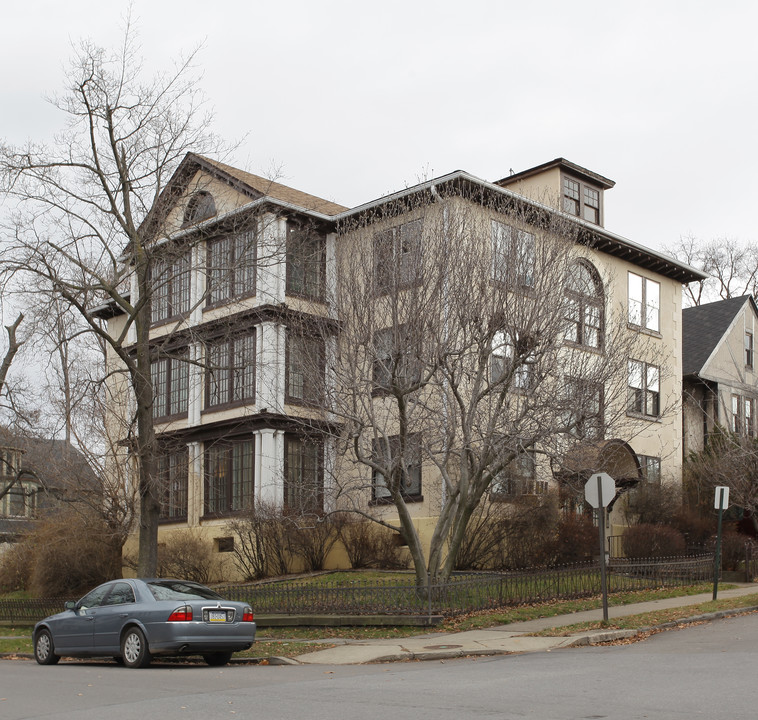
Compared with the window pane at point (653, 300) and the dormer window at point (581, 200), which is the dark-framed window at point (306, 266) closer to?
the dormer window at point (581, 200)

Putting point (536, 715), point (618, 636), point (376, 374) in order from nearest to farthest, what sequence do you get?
point (536, 715), point (618, 636), point (376, 374)

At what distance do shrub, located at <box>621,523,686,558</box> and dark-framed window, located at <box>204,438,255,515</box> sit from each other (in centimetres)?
1071

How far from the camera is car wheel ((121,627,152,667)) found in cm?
1473

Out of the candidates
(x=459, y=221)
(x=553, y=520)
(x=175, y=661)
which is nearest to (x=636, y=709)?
(x=175, y=661)

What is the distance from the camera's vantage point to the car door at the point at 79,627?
15.7 metres

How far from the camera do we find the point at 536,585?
20672 mm

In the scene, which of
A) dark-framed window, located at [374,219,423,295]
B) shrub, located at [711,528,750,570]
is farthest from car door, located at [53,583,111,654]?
shrub, located at [711,528,750,570]

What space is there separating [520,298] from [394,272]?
256cm

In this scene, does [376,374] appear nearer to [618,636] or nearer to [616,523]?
[618,636]

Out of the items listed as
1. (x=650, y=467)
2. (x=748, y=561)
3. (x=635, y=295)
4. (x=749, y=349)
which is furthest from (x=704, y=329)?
(x=748, y=561)

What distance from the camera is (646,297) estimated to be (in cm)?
3478

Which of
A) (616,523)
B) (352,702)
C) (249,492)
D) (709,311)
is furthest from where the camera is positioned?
(709,311)

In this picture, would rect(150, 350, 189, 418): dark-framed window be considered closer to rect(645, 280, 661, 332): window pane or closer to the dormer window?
the dormer window

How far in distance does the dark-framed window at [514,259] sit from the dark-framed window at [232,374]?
31.6 ft
